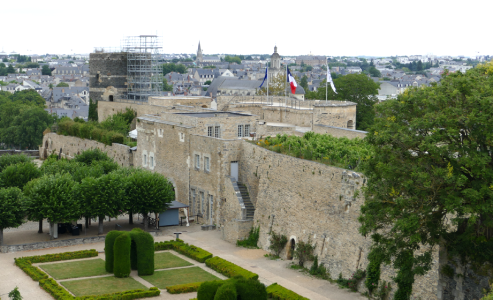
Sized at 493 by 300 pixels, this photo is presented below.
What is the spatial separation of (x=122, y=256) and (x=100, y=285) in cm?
176

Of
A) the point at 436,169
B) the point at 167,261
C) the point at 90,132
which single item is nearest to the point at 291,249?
the point at 167,261

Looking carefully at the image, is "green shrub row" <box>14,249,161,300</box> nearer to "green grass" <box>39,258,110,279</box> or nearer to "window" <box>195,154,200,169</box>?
"green grass" <box>39,258,110,279</box>

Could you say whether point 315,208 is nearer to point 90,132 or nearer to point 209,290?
point 209,290

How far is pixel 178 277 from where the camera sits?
28375 mm

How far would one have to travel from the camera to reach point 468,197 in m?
18.5

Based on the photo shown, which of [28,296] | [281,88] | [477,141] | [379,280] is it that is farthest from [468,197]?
[281,88]

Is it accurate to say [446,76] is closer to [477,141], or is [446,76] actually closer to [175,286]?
[477,141]

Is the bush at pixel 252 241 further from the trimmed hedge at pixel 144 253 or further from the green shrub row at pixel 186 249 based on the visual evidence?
the trimmed hedge at pixel 144 253

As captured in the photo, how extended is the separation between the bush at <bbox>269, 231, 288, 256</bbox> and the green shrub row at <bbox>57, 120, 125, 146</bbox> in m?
25.4

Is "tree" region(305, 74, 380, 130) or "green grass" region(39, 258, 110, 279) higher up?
"tree" region(305, 74, 380, 130)

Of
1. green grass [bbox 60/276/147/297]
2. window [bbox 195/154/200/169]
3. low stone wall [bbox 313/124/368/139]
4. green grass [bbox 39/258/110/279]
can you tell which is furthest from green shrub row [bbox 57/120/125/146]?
green grass [bbox 60/276/147/297]

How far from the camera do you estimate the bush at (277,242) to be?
102 feet

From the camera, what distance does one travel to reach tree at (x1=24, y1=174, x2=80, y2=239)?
32.4 m

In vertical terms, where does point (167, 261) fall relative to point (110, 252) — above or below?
below
